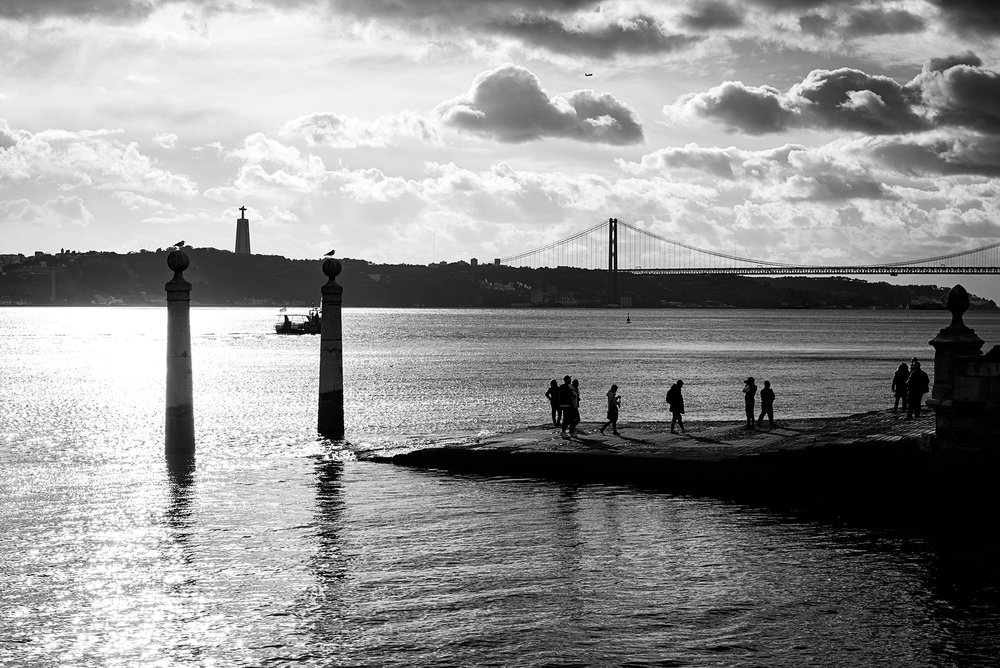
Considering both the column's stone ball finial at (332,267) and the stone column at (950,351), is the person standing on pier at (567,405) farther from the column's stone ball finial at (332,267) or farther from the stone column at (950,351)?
the stone column at (950,351)

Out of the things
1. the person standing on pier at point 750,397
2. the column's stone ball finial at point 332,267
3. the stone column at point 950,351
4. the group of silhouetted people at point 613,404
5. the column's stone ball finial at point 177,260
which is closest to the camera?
the stone column at point 950,351

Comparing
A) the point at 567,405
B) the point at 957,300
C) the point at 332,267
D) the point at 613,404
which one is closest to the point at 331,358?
the point at 332,267

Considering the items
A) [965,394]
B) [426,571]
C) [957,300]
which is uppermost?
[957,300]

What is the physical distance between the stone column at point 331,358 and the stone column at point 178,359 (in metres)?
3.02

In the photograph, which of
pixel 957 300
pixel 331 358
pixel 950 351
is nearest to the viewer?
pixel 950 351

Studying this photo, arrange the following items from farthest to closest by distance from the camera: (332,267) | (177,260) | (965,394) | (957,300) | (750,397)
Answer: (332,267), (750,397), (177,260), (957,300), (965,394)

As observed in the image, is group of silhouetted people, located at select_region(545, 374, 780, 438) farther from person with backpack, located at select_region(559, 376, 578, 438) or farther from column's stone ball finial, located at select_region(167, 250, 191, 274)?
column's stone ball finial, located at select_region(167, 250, 191, 274)

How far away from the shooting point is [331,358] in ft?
86.9

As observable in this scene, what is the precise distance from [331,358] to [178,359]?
4260 mm

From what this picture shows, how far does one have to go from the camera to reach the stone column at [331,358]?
25844 millimetres

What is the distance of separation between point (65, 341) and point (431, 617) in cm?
11378

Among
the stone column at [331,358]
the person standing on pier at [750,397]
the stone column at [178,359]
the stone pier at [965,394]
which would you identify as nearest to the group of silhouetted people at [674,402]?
the person standing on pier at [750,397]

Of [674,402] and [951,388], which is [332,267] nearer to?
[674,402]

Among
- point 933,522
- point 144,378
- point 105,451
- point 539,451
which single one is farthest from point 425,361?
point 933,522
